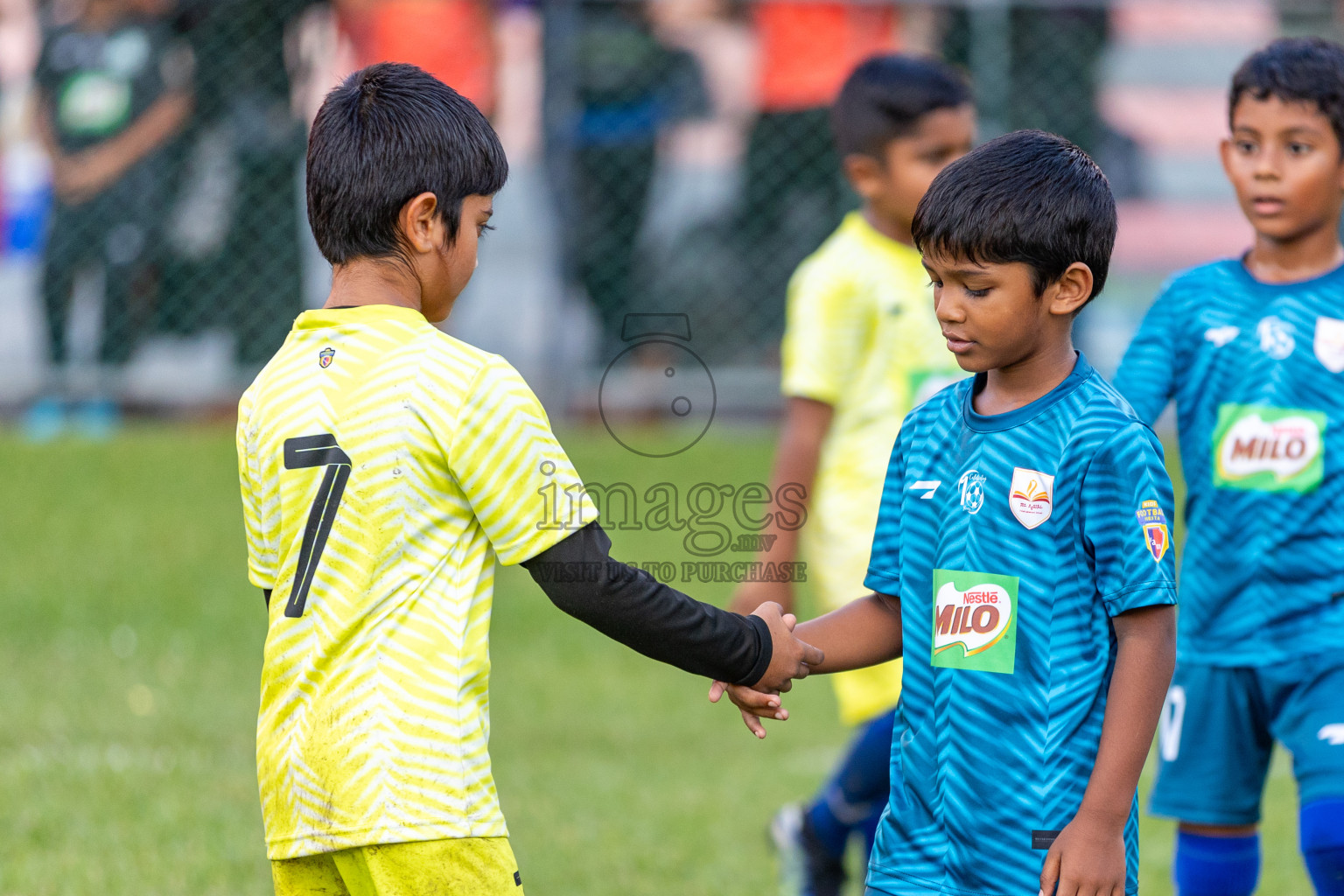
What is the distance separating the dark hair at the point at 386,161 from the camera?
7.32 feet

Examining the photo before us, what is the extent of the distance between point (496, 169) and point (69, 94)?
272 inches

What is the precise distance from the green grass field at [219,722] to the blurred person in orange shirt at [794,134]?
3.75ft

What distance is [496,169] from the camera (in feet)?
7.64

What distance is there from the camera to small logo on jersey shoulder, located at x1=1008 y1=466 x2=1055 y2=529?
7.25ft

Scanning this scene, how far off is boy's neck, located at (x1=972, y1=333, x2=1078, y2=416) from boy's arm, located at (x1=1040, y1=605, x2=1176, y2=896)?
0.35 m

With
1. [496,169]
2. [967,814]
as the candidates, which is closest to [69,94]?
[496,169]

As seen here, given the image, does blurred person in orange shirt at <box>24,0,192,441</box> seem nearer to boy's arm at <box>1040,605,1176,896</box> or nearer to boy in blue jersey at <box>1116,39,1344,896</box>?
boy in blue jersey at <box>1116,39,1344,896</box>

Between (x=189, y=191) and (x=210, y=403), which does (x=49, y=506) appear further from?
(x=189, y=191)

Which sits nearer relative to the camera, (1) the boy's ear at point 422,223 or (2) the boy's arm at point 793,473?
(1) the boy's ear at point 422,223

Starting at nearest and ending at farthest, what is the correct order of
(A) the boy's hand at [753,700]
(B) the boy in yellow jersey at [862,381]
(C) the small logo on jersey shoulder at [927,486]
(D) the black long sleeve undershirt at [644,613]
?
(D) the black long sleeve undershirt at [644,613], (C) the small logo on jersey shoulder at [927,486], (A) the boy's hand at [753,700], (B) the boy in yellow jersey at [862,381]

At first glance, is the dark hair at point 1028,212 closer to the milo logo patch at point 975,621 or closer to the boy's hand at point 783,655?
the milo logo patch at point 975,621

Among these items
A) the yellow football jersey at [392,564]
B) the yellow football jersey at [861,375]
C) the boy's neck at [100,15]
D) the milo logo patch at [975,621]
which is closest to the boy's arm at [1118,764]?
the milo logo patch at [975,621]

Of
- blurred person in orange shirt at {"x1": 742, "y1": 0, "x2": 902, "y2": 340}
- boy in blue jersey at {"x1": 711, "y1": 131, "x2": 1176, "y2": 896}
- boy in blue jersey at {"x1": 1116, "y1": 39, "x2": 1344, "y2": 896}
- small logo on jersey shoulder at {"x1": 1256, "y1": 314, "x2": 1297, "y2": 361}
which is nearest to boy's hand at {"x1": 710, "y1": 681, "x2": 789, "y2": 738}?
boy in blue jersey at {"x1": 711, "y1": 131, "x2": 1176, "y2": 896}

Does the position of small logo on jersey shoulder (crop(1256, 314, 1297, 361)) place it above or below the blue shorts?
above
